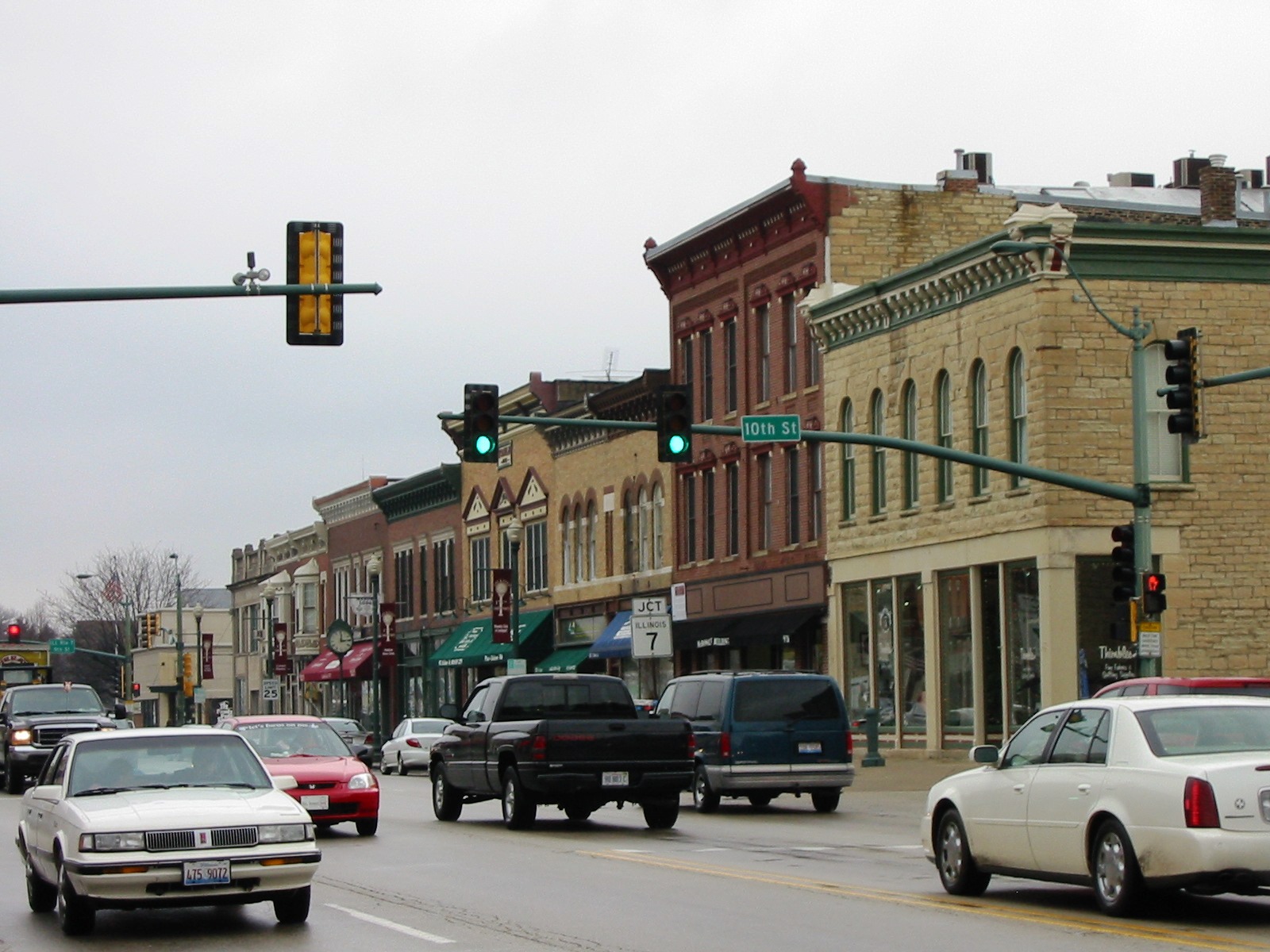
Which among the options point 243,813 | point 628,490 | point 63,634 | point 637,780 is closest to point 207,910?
point 243,813

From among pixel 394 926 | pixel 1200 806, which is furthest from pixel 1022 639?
pixel 1200 806

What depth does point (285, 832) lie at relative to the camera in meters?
14.2

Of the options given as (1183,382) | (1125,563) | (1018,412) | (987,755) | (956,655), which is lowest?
(987,755)

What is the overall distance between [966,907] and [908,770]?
75.1 ft

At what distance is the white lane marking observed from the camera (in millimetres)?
14031

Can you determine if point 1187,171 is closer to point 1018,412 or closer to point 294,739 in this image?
point 1018,412

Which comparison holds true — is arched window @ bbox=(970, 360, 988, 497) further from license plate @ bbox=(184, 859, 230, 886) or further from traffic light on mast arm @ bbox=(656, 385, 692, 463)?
license plate @ bbox=(184, 859, 230, 886)

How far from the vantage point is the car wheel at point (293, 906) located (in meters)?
14.7

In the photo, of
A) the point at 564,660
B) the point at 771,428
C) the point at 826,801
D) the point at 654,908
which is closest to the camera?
the point at 654,908

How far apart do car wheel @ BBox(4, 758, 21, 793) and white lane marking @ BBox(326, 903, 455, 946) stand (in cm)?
2213

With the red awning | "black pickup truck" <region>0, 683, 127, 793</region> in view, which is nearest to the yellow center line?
"black pickup truck" <region>0, 683, 127, 793</region>

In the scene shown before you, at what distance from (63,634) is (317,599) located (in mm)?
84780

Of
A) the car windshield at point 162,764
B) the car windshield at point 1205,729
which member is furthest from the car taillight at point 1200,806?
the car windshield at point 162,764

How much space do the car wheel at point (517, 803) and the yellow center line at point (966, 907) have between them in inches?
158
